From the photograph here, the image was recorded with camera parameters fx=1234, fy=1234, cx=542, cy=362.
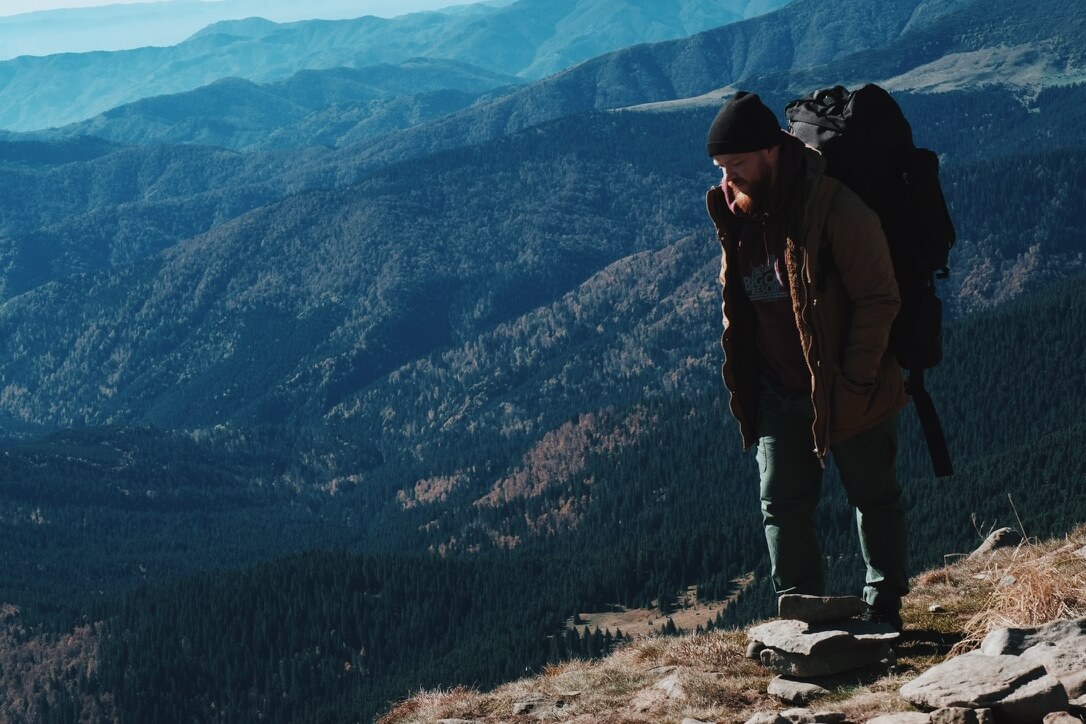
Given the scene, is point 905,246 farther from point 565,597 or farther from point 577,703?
point 565,597

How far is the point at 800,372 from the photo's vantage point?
1258 centimetres

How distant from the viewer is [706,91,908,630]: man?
1184 centimetres

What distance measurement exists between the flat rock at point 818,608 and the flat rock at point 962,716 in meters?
2.88

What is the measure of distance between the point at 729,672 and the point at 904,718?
3457mm

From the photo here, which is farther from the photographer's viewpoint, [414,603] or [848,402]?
[414,603]

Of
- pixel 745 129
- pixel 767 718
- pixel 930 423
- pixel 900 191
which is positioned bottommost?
pixel 767 718

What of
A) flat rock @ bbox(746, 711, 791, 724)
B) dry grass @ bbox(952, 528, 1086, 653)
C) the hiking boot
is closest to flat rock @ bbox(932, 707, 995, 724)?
flat rock @ bbox(746, 711, 791, 724)

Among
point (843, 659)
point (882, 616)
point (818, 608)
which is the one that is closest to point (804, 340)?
point (818, 608)

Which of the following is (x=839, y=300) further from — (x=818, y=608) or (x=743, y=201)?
(x=818, y=608)

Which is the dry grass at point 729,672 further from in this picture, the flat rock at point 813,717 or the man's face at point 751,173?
the man's face at point 751,173

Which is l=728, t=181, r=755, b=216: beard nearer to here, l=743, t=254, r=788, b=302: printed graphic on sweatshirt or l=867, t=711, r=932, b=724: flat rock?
l=743, t=254, r=788, b=302: printed graphic on sweatshirt

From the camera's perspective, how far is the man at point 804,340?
11.8 meters

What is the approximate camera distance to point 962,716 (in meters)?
9.73

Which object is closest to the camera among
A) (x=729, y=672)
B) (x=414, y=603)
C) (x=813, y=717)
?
(x=813, y=717)
